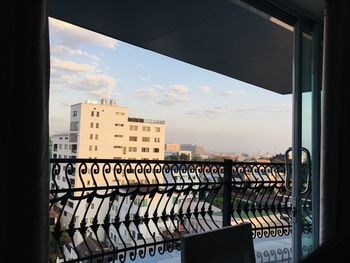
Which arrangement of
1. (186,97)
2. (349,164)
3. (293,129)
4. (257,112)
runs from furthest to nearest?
(186,97) < (257,112) < (293,129) < (349,164)

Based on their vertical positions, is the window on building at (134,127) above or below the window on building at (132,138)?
above

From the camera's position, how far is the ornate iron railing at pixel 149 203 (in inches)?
89.4

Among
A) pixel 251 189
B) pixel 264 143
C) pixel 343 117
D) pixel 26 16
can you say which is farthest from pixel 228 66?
pixel 26 16

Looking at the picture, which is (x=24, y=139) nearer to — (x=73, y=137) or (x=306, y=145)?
(x=306, y=145)

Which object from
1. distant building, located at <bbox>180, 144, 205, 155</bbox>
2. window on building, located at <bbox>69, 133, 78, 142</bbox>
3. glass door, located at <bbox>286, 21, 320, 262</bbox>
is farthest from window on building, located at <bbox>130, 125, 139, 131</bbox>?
glass door, located at <bbox>286, 21, 320, 262</bbox>

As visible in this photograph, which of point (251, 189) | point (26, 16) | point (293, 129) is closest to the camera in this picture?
point (26, 16)

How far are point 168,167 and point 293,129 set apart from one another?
1.16 meters

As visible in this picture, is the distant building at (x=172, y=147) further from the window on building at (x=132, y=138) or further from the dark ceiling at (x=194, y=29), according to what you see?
the dark ceiling at (x=194, y=29)

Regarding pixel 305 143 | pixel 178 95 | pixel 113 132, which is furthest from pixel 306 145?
pixel 178 95

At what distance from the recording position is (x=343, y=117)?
6.39 ft

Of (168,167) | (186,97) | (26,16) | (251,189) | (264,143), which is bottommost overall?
(251,189)

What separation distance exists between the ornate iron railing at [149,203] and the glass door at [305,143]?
1.05m

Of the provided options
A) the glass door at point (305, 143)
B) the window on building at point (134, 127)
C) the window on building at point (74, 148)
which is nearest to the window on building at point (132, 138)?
the window on building at point (134, 127)

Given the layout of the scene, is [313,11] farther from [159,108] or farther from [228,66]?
[159,108]
